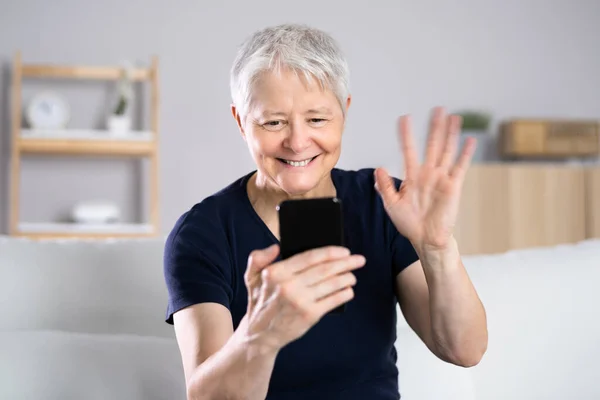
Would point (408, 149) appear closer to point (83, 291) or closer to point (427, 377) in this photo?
point (427, 377)

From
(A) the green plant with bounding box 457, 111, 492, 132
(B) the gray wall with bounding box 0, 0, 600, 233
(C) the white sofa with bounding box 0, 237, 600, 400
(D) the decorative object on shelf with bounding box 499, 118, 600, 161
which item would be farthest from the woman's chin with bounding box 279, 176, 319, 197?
(D) the decorative object on shelf with bounding box 499, 118, 600, 161

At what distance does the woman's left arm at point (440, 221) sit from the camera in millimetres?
968

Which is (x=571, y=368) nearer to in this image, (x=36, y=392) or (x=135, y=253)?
(x=135, y=253)

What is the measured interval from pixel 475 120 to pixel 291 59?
336 cm

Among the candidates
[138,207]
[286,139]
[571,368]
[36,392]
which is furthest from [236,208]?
[138,207]

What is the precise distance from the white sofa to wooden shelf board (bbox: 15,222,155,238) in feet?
7.63

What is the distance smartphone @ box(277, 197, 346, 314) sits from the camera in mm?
867

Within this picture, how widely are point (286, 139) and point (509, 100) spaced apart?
3718mm

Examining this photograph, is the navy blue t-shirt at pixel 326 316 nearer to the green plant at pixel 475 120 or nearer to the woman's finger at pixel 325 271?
the woman's finger at pixel 325 271

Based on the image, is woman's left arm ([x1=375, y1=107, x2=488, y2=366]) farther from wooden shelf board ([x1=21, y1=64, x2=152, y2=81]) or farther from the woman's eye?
wooden shelf board ([x1=21, y1=64, x2=152, y2=81])

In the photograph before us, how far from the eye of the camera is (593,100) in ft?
15.1

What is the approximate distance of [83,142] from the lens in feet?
12.5

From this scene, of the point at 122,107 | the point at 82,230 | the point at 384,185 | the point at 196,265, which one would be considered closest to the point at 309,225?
the point at 384,185

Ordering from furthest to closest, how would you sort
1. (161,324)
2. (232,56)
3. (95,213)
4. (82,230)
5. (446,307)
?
(232,56)
(95,213)
(82,230)
(161,324)
(446,307)
